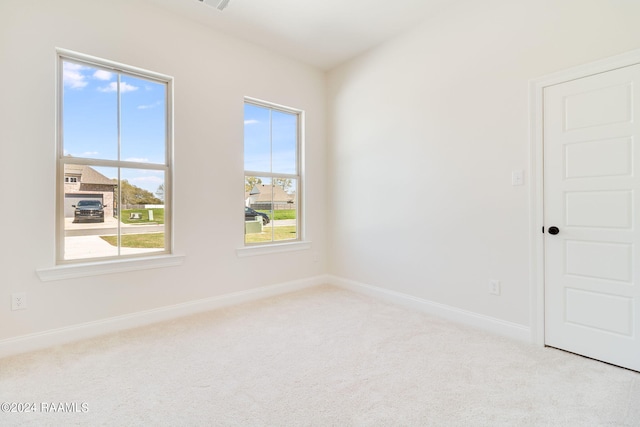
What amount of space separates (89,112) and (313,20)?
2.28 m

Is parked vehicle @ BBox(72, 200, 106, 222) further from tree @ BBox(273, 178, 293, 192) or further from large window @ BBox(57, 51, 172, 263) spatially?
tree @ BBox(273, 178, 293, 192)

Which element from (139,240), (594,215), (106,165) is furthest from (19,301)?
(594,215)

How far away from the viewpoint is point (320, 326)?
9.48ft

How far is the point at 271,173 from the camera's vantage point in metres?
3.95

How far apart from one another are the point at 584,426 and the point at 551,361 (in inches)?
29.0

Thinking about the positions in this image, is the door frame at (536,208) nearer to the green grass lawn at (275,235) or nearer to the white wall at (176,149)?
the white wall at (176,149)

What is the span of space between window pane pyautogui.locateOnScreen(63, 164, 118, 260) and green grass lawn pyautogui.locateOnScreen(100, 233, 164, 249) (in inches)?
1.5

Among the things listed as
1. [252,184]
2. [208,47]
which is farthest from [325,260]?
[208,47]

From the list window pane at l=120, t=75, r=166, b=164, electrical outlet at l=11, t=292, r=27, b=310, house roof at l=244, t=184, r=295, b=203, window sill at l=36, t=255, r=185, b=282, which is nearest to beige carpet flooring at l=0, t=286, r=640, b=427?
electrical outlet at l=11, t=292, r=27, b=310

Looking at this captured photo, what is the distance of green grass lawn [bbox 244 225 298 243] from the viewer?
378cm

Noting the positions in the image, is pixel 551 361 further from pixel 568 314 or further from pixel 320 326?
pixel 320 326

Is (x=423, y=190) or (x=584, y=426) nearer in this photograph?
(x=584, y=426)

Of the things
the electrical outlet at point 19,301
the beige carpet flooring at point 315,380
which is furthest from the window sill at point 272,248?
the electrical outlet at point 19,301

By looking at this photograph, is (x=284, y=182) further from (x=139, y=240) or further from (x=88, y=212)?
(x=88, y=212)
